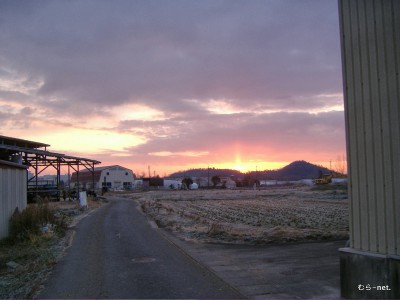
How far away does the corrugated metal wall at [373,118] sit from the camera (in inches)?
213

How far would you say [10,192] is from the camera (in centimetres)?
1675

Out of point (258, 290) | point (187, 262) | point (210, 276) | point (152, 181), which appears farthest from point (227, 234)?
point (152, 181)

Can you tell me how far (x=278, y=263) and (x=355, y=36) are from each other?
19.3 ft

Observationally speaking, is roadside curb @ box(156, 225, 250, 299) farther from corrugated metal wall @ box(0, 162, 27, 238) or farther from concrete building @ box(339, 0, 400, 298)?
corrugated metal wall @ box(0, 162, 27, 238)

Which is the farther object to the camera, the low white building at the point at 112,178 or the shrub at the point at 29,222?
the low white building at the point at 112,178

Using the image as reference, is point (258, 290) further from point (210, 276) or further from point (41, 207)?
point (41, 207)

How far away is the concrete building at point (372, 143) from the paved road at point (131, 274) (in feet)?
7.93

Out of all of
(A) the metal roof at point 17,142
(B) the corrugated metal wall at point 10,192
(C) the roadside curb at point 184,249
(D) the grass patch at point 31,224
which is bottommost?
(C) the roadside curb at point 184,249

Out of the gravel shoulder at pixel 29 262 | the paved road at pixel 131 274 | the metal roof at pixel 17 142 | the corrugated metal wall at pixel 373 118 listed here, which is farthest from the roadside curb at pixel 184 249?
the metal roof at pixel 17 142

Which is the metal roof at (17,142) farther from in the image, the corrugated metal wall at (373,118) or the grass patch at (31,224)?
the corrugated metal wall at (373,118)

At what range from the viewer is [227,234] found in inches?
604

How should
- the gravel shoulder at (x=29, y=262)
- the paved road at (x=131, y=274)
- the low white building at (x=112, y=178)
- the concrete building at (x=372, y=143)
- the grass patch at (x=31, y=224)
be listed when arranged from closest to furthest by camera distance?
the concrete building at (x=372, y=143), the paved road at (x=131, y=274), the gravel shoulder at (x=29, y=262), the grass patch at (x=31, y=224), the low white building at (x=112, y=178)

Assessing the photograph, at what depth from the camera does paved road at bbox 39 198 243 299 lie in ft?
24.5

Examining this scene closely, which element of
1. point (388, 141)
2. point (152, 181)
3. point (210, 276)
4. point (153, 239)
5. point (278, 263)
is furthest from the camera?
point (152, 181)
